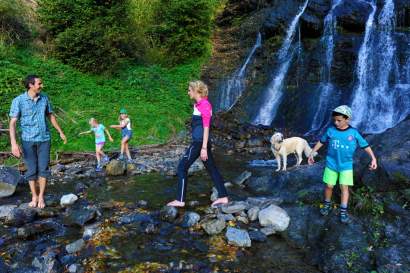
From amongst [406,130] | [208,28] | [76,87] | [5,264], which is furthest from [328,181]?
[208,28]

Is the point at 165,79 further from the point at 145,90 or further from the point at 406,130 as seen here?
the point at 406,130

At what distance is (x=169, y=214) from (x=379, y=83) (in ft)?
47.1

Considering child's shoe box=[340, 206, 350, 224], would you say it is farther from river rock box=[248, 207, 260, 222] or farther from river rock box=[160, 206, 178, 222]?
river rock box=[160, 206, 178, 222]

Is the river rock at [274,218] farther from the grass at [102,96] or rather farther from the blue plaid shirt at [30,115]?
the grass at [102,96]

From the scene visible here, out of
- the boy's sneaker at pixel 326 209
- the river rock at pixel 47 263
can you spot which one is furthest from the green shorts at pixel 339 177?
the river rock at pixel 47 263

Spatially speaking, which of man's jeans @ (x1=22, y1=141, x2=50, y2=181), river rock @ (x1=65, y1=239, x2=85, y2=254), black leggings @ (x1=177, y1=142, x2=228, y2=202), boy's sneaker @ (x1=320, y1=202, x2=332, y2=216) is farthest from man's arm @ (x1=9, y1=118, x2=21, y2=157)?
boy's sneaker @ (x1=320, y1=202, x2=332, y2=216)

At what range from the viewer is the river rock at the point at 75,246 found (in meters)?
5.57

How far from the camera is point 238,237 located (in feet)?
19.0

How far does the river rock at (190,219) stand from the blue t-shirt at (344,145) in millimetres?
2413

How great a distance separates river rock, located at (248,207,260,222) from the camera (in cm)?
657

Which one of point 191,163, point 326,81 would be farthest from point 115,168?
point 326,81

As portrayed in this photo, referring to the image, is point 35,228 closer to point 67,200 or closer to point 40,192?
point 40,192

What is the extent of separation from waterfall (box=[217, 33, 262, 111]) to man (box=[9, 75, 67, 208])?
44.8ft

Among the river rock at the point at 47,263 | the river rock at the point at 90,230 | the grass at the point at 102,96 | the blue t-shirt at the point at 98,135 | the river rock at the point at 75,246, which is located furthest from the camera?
the grass at the point at 102,96
